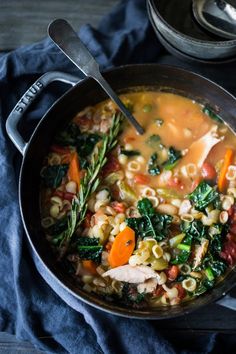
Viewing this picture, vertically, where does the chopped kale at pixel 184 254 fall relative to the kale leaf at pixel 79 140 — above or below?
below

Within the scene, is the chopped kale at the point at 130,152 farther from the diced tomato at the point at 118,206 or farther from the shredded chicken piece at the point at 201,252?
the shredded chicken piece at the point at 201,252

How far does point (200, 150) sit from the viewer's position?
2.91 m

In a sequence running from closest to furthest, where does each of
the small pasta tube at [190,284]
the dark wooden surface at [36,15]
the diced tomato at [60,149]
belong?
the small pasta tube at [190,284], the diced tomato at [60,149], the dark wooden surface at [36,15]

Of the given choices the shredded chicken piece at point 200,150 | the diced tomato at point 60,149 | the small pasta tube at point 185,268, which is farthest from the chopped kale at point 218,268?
the diced tomato at point 60,149

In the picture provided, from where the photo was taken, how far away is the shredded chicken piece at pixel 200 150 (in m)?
2.90

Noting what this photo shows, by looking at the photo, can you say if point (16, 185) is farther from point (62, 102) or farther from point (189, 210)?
point (189, 210)

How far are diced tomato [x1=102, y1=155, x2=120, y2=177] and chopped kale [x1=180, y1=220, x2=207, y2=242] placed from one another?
426 mm

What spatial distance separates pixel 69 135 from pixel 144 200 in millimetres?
497

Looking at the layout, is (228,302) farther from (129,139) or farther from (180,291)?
(129,139)

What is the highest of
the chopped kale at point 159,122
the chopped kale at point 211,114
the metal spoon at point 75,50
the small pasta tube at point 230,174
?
→ the metal spoon at point 75,50

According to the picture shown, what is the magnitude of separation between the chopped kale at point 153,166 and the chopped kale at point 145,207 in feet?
0.48

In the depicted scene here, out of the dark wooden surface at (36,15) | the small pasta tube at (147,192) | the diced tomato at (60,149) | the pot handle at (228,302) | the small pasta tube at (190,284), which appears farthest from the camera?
the dark wooden surface at (36,15)

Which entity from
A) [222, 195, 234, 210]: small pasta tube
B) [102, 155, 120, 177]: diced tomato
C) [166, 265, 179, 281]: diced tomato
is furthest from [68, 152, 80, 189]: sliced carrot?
[222, 195, 234, 210]: small pasta tube

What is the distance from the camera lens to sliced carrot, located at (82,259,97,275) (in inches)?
109
